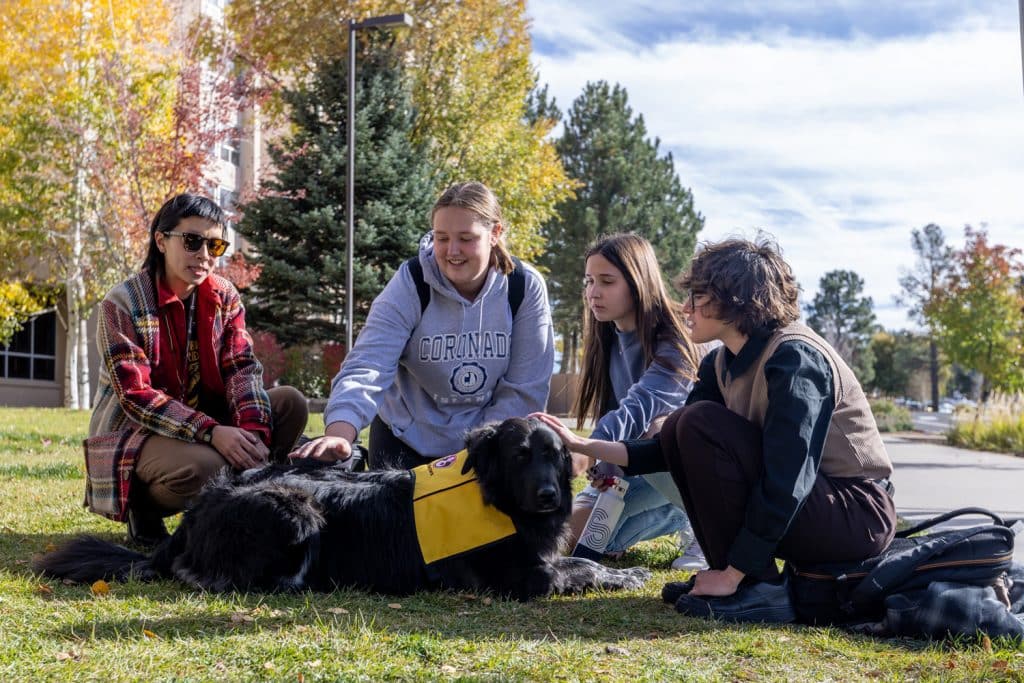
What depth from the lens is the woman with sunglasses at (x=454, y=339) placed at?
473cm

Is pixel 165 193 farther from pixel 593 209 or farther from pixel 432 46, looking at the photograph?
pixel 593 209

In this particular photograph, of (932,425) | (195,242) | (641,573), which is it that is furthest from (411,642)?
(932,425)

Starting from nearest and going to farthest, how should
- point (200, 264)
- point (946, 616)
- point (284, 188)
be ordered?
point (946, 616) → point (200, 264) → point (284, 188)

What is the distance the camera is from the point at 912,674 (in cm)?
295

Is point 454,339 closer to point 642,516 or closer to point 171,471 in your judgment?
point 642,516

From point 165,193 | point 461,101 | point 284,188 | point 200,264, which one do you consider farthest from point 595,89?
point 200,264

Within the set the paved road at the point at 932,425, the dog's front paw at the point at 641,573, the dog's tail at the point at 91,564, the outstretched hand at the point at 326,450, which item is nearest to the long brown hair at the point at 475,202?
the outstretched hand at the point at 326,450

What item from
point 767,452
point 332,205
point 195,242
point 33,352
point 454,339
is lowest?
point 767,452

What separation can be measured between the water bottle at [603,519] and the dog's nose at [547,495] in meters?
0.83

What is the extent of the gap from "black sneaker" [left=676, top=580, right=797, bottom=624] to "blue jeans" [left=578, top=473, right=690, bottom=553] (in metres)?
1.00

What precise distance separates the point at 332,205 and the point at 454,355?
1787 centimetres

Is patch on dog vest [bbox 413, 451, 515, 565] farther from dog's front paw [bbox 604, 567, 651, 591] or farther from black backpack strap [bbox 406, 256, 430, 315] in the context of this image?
black backpack strap [bbox 406, 256, 430, 315]

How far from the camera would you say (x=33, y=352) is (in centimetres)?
2675

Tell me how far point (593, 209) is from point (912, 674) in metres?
34.4
